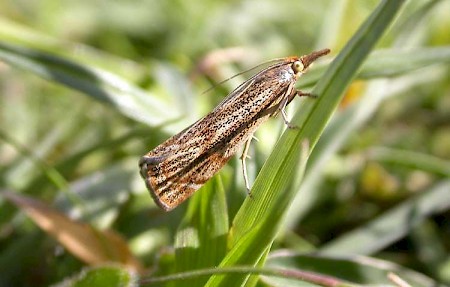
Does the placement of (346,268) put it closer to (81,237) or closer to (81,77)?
(81,237)

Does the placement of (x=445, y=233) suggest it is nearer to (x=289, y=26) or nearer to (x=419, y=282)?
(x=419, y=282)

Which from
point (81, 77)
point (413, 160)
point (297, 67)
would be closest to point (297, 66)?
point (297, 67)

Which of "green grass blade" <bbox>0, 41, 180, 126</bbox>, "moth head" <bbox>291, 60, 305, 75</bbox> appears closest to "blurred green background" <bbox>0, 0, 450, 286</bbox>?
"green grass blade" <bbox>0, 41, 180, 126</bbox>

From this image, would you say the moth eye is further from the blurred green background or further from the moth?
the blurred green background

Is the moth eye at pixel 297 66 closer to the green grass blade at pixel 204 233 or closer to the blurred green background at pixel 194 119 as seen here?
the blurred green background at pixel 194 119

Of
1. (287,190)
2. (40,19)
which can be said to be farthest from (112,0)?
(287,190)

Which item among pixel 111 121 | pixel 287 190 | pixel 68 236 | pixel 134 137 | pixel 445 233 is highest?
pixel 111 121
